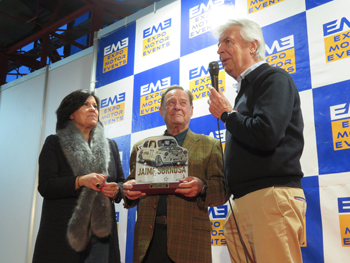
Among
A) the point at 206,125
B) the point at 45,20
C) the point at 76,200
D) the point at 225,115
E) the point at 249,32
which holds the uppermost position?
the point at 45,20

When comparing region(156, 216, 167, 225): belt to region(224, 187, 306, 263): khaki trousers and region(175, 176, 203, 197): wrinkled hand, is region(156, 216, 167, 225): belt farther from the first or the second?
region(224, 187, 306, 263): khaki trousers

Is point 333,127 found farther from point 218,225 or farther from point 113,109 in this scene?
point 113,109

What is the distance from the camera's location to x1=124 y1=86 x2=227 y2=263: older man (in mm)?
1953

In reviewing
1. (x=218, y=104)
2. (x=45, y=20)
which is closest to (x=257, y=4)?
(x=218, y=104)

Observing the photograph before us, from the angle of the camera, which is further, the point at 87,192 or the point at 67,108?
the point at 67,108

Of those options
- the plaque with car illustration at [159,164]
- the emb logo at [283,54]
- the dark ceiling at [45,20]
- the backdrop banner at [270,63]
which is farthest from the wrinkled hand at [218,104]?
the dark ceiling at [45,20]

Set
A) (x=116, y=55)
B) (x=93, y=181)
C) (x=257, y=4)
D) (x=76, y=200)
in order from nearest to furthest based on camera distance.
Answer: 1. (x=93, y=181)
2. (x=76, y=200)
3. (x=257, y=4)
4. (x=116, y=55)

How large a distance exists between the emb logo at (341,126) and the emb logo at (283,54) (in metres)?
0.45

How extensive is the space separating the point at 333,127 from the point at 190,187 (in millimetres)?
1068

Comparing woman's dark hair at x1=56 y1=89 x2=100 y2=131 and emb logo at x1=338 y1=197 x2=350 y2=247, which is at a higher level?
woman's dark hair at x1=56 y1=89 x2=100 y2=131

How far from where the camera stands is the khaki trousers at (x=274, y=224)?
150 centimetres

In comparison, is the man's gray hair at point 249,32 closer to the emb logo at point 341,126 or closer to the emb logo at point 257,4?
the emb logo at point 341,126

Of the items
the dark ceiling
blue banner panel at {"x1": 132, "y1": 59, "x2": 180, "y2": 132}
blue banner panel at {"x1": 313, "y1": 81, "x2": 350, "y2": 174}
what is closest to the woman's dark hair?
blue banner panel at {"x1": 132, "y1": 59, "x2": 180, "y2": 132}

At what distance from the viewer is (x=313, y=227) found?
2.22 metres
